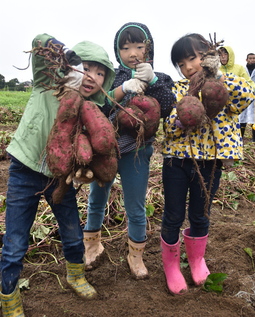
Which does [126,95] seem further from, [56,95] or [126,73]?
[56,95]

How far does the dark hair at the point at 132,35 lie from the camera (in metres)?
1.64

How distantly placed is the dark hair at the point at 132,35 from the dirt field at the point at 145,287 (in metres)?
1.41

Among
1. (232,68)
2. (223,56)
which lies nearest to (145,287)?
(223,56)

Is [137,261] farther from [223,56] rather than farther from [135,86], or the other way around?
[223,56]

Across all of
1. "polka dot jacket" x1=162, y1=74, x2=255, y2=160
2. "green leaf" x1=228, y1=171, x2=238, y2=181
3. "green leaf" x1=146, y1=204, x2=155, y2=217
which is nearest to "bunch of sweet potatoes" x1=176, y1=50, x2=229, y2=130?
"polka dot jacket" x1=162, y1=74, x2=255, y2=160

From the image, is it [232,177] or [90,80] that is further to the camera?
[232,177]

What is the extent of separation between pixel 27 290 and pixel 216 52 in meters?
1.68

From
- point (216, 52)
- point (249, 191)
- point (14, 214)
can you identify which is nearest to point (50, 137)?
point (14, 214)

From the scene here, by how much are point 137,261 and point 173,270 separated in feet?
0.77

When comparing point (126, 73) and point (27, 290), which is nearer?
point (126, 73)

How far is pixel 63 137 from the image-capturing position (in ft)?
4.41

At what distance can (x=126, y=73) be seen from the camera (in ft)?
5.56

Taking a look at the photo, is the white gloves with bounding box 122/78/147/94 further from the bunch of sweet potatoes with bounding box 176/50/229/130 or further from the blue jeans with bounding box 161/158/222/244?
the blue jeans with bounding box 161/158/222/244

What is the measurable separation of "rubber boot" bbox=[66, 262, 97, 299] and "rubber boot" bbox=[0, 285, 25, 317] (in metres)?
0.32
